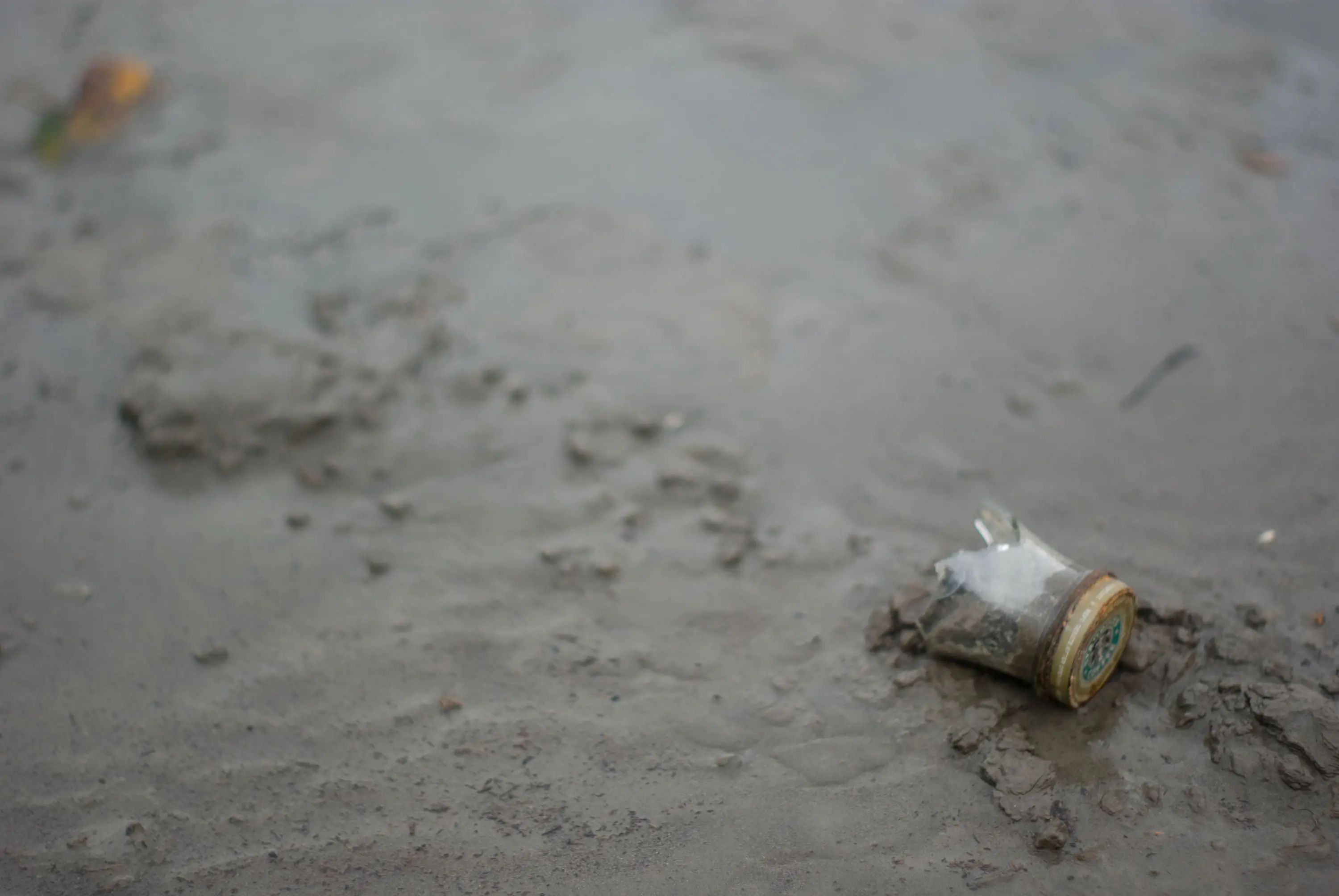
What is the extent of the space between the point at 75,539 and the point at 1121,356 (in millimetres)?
2929

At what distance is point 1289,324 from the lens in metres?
3.19

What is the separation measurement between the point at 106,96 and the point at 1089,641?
4.20 metres

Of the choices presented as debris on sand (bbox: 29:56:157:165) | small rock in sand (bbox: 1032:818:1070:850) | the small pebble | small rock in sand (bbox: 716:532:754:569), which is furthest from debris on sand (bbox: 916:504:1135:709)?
debris on sand (bbox: 29:56:157:165)

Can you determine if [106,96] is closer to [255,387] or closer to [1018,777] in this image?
[255,387]

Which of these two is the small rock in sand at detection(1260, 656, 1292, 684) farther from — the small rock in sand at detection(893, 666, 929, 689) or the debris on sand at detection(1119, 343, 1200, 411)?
the debris on sand at detection(1119, 343, 1200, 411)

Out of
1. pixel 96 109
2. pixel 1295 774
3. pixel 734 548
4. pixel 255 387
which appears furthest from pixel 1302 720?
pixel 96 109

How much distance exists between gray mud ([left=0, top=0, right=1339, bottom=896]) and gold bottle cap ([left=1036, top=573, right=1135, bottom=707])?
0.28 ft

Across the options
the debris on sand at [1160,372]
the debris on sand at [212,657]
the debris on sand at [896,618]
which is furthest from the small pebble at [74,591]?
the debris on sand at [1160,372]

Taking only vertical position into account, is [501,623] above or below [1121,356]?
below

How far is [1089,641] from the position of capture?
6.80 feet

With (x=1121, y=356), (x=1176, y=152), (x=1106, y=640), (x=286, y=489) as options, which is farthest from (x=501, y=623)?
(x=1176, y=152)

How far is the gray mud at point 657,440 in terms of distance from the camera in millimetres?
2092

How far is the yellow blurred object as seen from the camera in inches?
166

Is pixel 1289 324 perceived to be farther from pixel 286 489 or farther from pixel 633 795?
pixel 286 489
